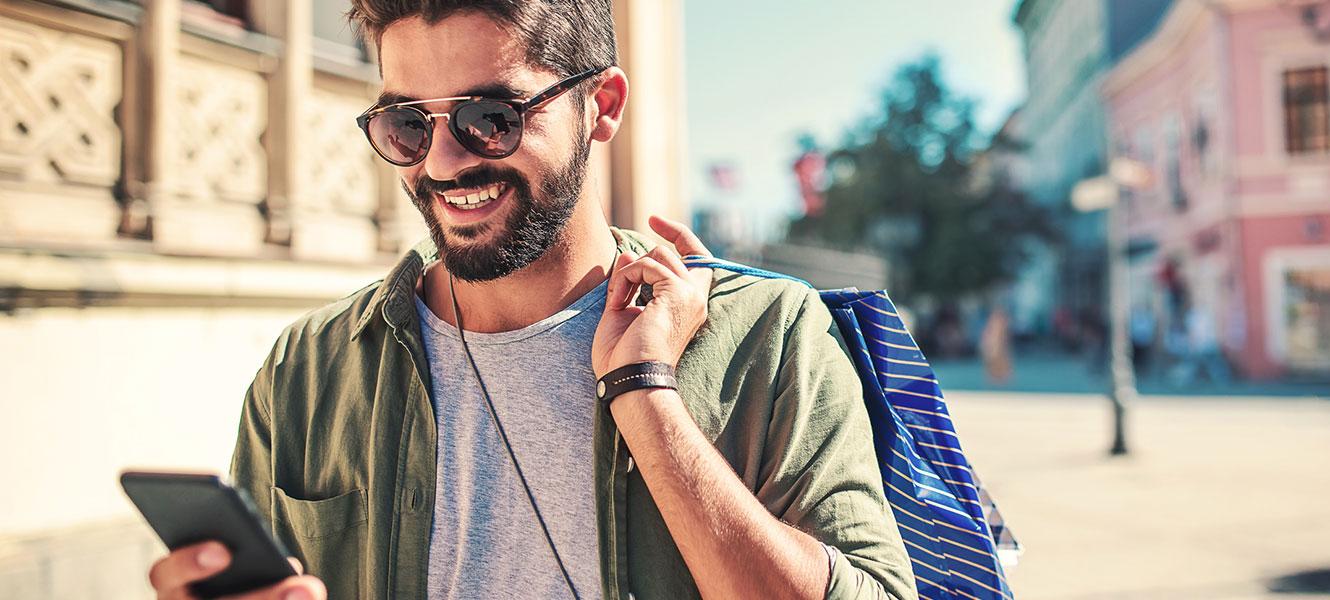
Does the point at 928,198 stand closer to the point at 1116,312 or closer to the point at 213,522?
the point at 1116,312

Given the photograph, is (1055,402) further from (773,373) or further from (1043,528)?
(773,373)

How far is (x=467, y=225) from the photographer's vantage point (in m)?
1.68

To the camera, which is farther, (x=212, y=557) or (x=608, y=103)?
(x=608, y=103)

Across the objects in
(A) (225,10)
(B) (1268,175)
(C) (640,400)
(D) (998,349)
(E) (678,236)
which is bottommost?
(D) (998,349)

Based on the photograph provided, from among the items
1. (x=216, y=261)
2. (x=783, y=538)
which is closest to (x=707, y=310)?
(x=783, y=538)

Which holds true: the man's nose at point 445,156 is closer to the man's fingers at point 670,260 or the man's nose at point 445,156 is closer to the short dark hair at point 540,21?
the short dark hair at point 540,21

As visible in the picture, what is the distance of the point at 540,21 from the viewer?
167cm

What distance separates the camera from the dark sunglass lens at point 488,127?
64.2 inches

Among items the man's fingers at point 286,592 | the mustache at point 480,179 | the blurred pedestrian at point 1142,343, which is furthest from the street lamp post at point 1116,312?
the blurred pedestrian at point 1142,343

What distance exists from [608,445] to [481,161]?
0.52m

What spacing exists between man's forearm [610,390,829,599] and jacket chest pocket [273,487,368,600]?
1.75 ft

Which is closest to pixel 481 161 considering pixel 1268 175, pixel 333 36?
pixel 333 36

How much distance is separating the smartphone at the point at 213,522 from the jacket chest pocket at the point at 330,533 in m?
0.47

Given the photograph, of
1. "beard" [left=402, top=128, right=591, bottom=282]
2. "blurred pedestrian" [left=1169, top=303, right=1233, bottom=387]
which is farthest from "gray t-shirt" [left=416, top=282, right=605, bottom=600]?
"blurred pedestrian" [left=1169, top=303, right=1233, bottom=387]
